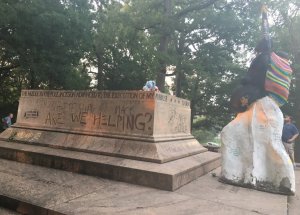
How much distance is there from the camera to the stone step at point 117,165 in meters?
4.88

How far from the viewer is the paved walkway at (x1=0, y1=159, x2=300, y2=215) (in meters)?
3.78

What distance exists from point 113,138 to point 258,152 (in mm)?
2792

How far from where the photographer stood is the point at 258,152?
5328 millimetres

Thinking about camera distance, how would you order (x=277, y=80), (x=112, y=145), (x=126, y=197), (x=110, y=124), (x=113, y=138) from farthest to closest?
(x=110, y=124)
(x=113, y=138)
(x=112, y=145)
(x=277, y=80)
(x=126, y=197)

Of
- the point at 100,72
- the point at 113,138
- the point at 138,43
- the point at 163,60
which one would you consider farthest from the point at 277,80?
the point at 100,72

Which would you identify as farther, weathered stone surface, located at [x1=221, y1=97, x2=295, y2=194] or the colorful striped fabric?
the colorful striped fabric

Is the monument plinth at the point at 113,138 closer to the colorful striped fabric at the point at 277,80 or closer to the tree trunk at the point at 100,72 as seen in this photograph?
the colorful striped fabric at the point at 277,80

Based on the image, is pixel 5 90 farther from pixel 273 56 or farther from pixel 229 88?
pixel 273 56

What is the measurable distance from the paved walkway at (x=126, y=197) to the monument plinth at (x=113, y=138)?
259 mm

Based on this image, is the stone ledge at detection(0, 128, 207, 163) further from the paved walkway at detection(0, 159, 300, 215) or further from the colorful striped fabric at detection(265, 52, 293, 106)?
the colorful striped fabric at detection(265, 52, 293, 106)

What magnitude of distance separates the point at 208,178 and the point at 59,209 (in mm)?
3191

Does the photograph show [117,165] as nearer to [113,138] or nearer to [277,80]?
[113,138]

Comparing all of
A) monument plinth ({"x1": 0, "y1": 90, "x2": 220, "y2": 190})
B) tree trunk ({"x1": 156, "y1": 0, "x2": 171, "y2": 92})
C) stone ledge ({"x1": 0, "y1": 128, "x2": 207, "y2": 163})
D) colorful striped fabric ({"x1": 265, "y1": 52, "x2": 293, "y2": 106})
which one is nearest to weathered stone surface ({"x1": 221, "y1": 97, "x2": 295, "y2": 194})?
colorful striped fabric ({"x1": 265, "y1": 52, "x2": 293, "y2": 106})

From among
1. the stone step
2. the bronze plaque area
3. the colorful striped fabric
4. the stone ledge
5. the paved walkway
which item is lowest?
the paved walkway
